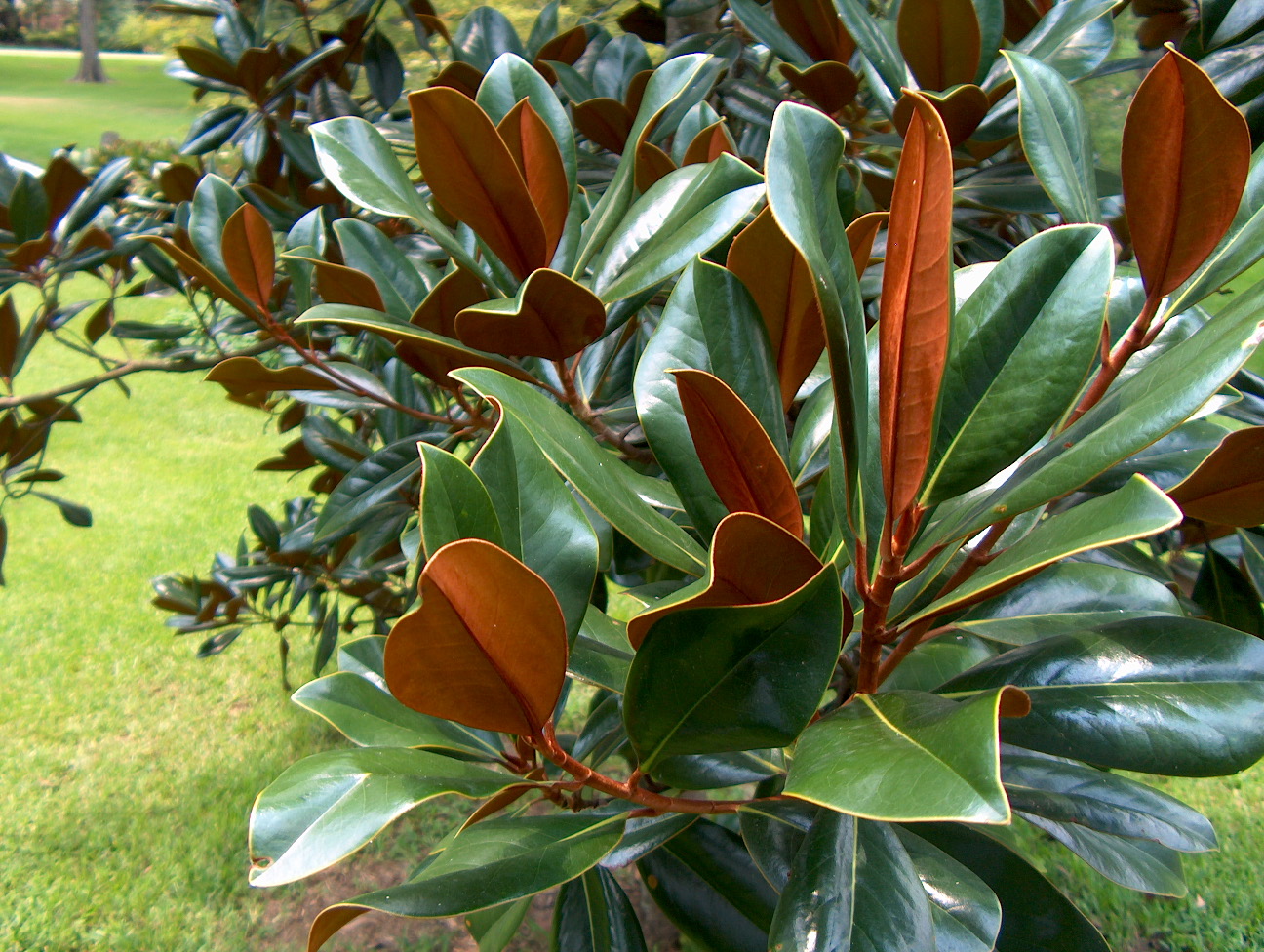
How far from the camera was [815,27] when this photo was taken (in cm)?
117

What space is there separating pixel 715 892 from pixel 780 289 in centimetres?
57

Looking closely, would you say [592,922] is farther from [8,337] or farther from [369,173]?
[8,337]

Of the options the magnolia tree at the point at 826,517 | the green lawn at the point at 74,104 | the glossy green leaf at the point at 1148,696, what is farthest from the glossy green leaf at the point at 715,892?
the green lawn at the point at 74,104

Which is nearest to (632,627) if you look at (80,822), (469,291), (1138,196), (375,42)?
(1138,196)

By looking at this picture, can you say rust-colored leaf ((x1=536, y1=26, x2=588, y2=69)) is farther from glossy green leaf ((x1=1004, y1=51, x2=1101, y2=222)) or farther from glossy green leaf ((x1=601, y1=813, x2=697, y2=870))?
glossy green leaf ((x1=601, y1=813, x2=697, y2=870))

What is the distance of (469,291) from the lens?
0.88m

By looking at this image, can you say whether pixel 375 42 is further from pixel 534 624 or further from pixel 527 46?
pixel 534 624

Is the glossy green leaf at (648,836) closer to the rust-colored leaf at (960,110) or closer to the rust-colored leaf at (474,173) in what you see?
the rust-colored leaf at (474,173)

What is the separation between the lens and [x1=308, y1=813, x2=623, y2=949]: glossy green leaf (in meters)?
0.48

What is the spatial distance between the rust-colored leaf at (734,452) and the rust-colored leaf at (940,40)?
655mm

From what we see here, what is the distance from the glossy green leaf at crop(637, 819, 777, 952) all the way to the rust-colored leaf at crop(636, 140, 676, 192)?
2.07 feet

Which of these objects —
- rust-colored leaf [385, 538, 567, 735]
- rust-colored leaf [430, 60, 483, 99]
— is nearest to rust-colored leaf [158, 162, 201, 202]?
rust-colored leaf [430, 60, 483, 99]

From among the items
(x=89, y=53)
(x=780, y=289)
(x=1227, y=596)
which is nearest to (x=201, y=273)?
(x=780, y=289)

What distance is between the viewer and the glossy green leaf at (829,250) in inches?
16.9
